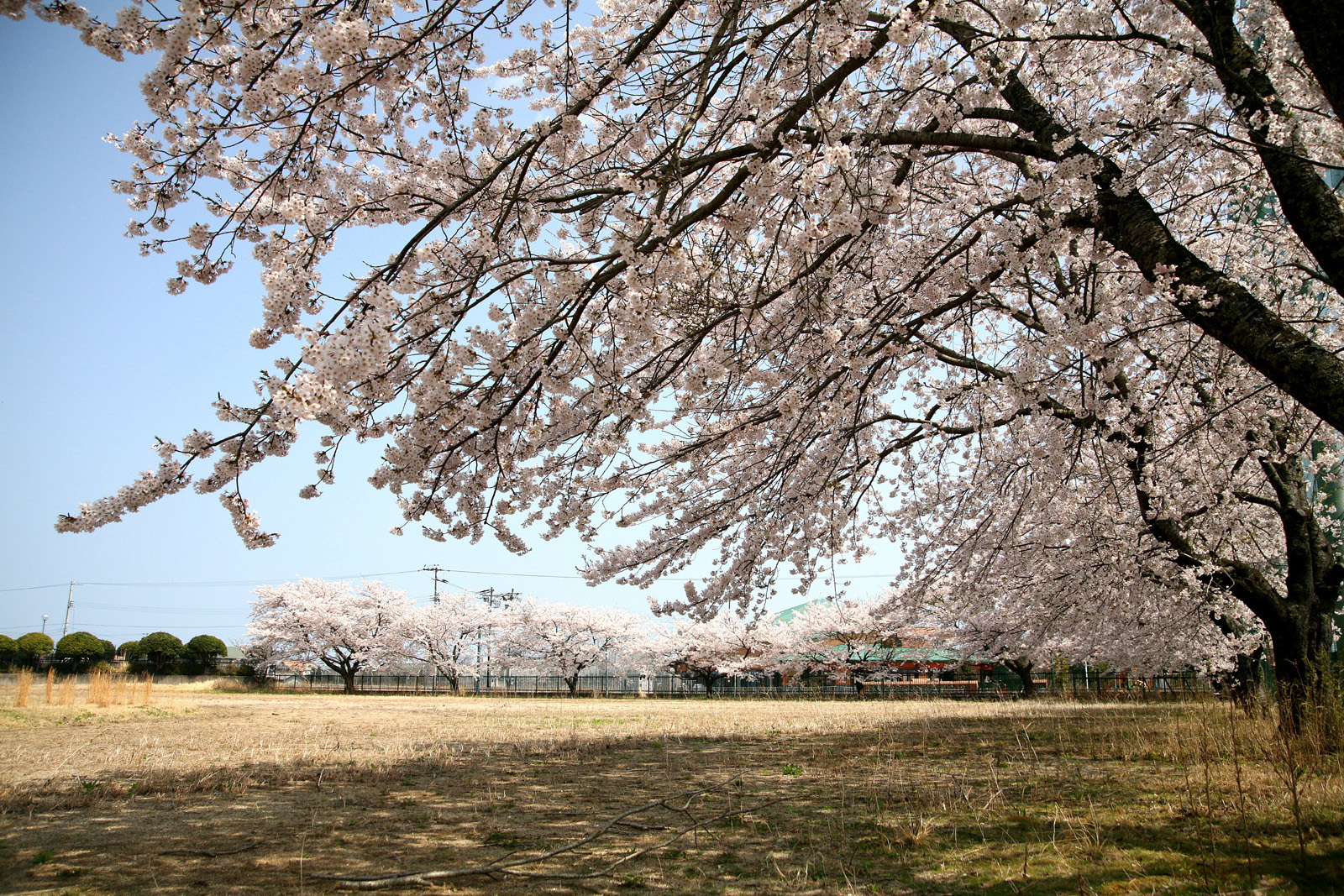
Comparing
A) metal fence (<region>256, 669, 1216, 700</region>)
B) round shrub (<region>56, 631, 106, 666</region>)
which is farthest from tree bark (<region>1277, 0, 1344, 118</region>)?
round shrub (<region>56, 631, 106, 666</region>)

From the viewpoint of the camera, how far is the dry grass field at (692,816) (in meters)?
3.46

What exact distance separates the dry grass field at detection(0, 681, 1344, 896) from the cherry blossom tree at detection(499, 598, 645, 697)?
35.7 meters

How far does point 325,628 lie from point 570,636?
14.0 meters

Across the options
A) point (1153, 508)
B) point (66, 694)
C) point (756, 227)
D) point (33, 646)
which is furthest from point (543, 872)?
point (33, 646)

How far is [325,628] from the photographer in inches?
1561

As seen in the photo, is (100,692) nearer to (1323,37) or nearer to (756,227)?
(756,227)

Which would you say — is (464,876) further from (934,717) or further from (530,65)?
(934,717)

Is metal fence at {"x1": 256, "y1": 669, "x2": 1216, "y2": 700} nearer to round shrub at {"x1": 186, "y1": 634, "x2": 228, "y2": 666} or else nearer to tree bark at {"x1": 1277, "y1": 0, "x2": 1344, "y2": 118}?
round shrub at {"x1": 186, "y1": 634, "x2": 228, "y2": 666}

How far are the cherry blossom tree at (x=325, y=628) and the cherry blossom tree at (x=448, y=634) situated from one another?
81 centimetres

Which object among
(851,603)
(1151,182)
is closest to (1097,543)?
(1151,182)

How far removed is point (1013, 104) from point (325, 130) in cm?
413

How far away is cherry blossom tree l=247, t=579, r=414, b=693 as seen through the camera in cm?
3972

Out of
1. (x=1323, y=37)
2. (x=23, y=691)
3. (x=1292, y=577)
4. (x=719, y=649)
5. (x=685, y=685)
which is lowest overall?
(x=685, y=685)

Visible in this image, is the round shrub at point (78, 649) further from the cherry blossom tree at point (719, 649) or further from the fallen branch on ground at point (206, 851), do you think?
the fallen branch on ground at point (206, 851)
